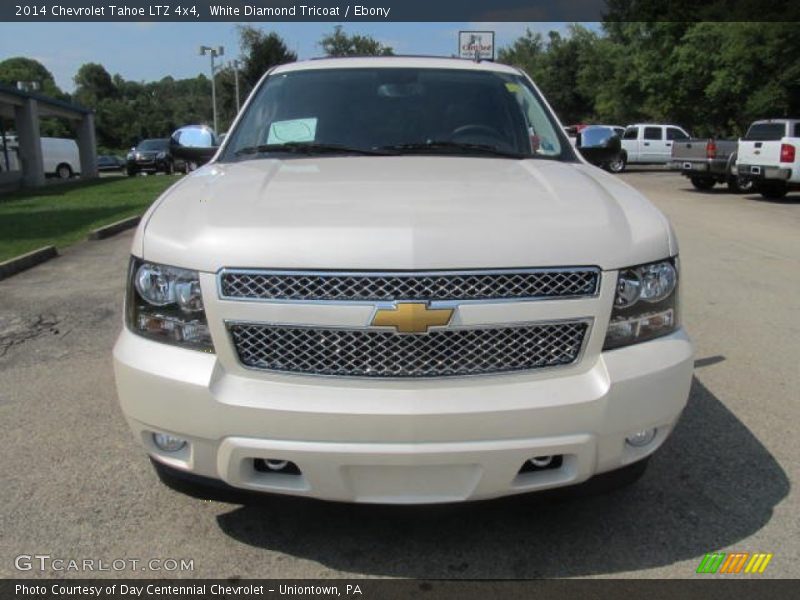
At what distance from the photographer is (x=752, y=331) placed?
5.79 m

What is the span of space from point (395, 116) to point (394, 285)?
183 cm

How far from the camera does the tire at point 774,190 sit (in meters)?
17.4

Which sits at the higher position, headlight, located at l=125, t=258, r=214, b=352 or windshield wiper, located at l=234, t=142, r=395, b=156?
windshield wiper, located at l=234, t=142, r=395, b=156

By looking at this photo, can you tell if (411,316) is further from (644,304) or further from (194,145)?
(194,145)

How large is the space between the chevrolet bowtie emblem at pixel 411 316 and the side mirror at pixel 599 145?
7.71 ft

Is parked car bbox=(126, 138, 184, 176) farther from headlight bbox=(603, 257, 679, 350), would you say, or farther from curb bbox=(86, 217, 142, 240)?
headlight bbox=(603, 257, 679, 350)

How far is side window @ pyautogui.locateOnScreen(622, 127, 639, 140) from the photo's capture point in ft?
100

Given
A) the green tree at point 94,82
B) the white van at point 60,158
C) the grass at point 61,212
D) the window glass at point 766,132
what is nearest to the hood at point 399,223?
the grass at point 61,212

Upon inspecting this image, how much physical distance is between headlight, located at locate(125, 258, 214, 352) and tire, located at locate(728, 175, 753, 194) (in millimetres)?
18423

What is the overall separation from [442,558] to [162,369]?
1.22 meters

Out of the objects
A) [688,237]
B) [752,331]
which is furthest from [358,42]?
[752,331]
